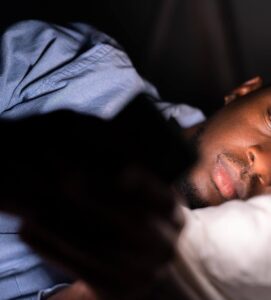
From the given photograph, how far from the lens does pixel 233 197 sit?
24.9 inches

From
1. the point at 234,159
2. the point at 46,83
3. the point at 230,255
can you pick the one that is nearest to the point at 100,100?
the point at 46,83

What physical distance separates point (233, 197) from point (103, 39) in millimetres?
426

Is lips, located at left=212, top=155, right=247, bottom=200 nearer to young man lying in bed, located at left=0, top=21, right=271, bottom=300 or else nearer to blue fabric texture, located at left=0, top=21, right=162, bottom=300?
young man lying in bed, located at left=0, top=21, right=271, bottom=300

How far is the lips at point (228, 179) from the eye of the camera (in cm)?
62

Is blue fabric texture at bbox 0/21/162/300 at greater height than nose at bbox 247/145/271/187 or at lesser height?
greater

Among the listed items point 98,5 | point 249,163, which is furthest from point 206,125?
point 98,5

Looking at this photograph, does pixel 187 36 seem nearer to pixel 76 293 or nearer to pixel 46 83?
pixel 46 83

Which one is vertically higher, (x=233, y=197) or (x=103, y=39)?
(x=103, y=39)

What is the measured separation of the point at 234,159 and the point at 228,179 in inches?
1.5

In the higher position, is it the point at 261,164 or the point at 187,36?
the point at 187,36

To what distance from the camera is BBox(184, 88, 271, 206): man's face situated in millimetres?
622

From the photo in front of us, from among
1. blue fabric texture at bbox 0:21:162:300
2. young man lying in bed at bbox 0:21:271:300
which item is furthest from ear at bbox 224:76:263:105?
blue fabric texture at bbox 0:21:162:300

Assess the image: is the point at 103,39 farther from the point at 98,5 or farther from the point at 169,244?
the point at 169,244

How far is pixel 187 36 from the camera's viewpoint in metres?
0.90
